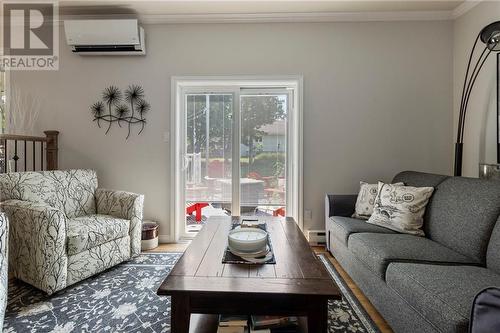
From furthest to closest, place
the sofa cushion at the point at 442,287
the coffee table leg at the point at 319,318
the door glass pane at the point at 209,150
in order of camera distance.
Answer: the door glass pane at the point at 209,150 < the coffee table leg at the point at 319,318 < the sofa cushion at the point at 442,287

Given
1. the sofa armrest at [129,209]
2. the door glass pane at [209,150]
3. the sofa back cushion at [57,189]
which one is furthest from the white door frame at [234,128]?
the sofa back cushion at [57,189]

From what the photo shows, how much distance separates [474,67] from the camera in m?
2.54

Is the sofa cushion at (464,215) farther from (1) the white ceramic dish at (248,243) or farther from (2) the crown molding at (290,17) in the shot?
(2) the crown molding at (290,17)

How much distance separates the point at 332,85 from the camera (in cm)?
288

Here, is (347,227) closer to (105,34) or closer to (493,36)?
(493,36)

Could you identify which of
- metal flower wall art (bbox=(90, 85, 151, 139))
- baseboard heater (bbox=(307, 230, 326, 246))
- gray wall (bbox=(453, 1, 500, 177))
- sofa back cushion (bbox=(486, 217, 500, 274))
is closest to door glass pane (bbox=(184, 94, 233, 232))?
metal flower wall art (bbox=(90, 85, 151, 139))

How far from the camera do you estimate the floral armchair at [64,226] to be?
5.90 ft

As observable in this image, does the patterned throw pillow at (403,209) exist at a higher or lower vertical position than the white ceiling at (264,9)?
lower

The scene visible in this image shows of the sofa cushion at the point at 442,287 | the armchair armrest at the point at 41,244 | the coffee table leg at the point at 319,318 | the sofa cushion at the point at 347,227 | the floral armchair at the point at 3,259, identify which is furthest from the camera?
the sofa cushion at the point at 347,227

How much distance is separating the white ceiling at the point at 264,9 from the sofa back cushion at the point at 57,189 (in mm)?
1821

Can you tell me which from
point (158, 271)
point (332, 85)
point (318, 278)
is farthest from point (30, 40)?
point (318, 278)

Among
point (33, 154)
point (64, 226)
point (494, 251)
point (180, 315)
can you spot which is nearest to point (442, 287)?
point (494, 251)

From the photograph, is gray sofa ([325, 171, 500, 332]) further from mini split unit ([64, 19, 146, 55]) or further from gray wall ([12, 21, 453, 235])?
mini split unit ([64, 19, 146, 55])

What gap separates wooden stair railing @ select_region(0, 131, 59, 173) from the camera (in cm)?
287
